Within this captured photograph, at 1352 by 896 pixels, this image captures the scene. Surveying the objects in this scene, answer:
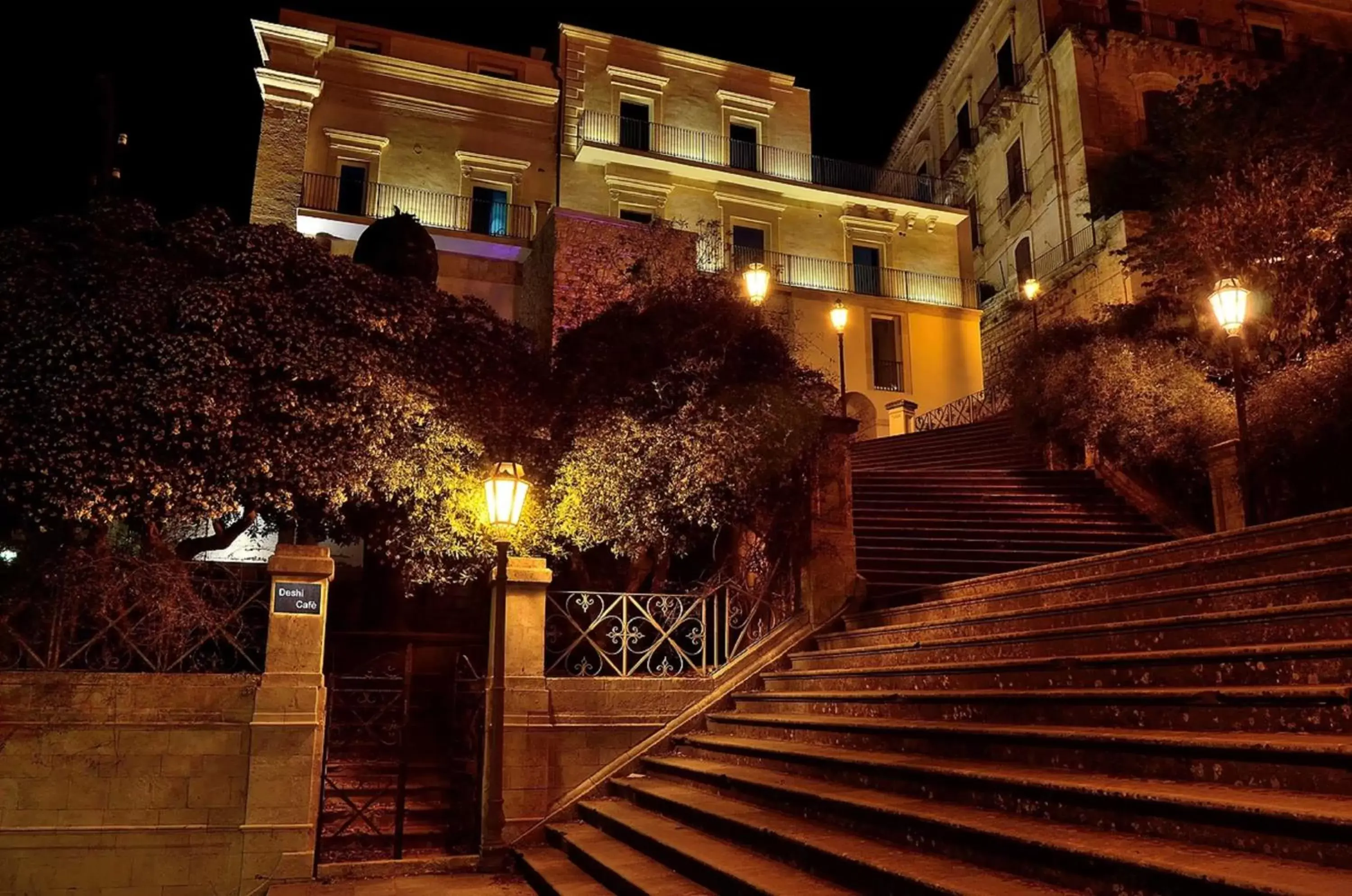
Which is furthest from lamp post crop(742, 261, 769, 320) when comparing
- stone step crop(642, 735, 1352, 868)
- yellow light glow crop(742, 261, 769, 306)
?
stone step crop(642, 735, 1352, 868)

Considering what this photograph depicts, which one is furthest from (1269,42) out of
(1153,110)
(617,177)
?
(617,177)

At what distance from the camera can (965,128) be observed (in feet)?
103

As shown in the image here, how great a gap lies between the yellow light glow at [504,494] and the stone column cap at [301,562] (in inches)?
65.9

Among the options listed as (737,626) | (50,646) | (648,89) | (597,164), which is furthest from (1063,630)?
(648,89)

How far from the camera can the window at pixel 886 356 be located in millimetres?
25766

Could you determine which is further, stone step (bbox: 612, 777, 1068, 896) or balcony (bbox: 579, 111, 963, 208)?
balcony (bbox: 579, 111, 963, 208)

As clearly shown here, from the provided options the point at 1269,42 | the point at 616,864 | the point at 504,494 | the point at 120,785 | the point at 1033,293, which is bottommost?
the point at 616,864

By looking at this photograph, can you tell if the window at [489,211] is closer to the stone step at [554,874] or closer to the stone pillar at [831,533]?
the stone pillar at [831,533]

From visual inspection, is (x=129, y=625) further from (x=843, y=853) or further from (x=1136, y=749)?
(x=1136, y=749)

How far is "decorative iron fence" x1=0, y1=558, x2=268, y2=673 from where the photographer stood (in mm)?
A: 7332

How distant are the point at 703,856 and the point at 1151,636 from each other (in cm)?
293

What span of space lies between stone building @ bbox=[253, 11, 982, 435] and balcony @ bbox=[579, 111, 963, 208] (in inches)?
2.4

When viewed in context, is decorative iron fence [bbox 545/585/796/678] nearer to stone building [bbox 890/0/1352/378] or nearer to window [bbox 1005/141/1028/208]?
stone building [bbox 890/0/1352/378]

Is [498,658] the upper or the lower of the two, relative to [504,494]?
lower
